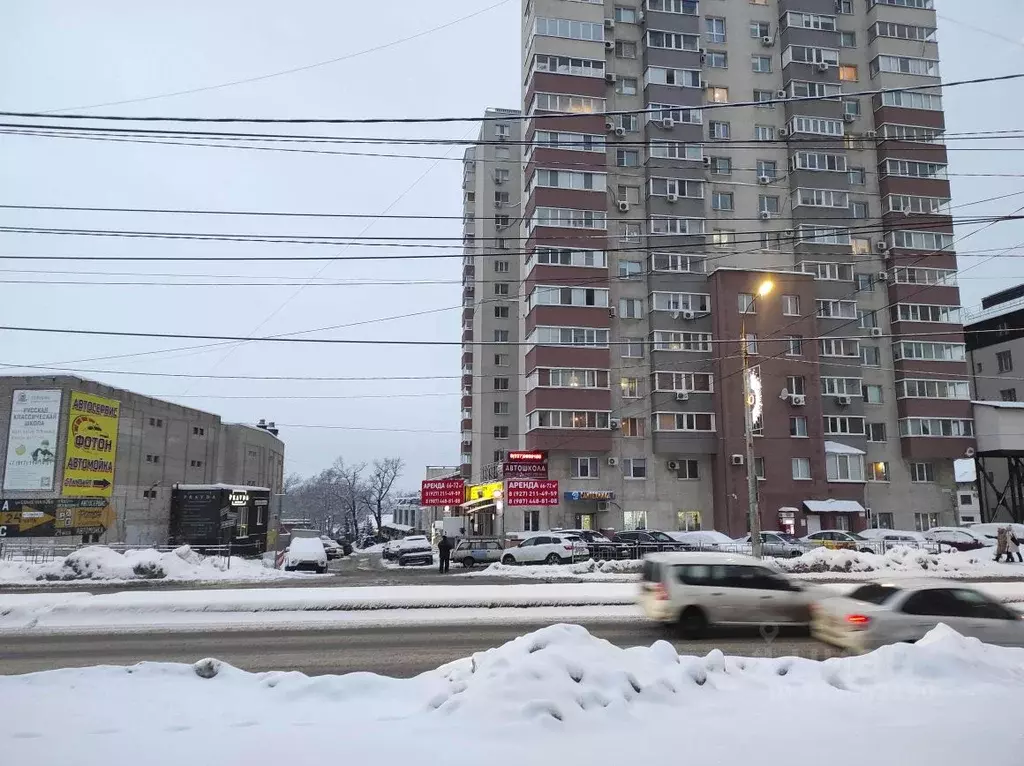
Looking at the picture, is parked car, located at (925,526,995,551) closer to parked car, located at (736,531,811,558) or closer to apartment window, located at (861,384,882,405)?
parked car, located at (736,531,811,558)

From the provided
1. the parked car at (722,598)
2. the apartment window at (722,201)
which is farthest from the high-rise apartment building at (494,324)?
the parked car at (722,598)

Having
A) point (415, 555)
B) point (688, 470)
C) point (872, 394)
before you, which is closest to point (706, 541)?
→ point (688, 470)

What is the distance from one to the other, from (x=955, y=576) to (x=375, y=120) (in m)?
24.8

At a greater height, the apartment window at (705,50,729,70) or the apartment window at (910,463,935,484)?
the apartment window at (705,50,729,70)

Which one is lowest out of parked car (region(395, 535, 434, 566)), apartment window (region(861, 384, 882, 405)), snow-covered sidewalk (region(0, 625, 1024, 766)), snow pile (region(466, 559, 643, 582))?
parked car (region(395, 535, 434, 566))

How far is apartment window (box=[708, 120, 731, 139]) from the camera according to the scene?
54000 millimetres

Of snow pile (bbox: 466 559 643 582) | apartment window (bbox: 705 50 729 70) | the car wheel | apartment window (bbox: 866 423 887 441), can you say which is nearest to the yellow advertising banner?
snow pile (bbox: 466 559 643 582)

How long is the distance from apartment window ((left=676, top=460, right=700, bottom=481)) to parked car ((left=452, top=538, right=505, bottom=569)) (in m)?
18.8

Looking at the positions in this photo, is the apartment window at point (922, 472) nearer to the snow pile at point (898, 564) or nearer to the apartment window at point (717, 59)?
the snow pile at point (898, 564)

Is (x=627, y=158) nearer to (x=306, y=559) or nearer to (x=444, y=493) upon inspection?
(x=444, y=493)

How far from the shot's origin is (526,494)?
44719 mm

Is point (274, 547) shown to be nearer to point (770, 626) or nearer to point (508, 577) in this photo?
point (508, 577)

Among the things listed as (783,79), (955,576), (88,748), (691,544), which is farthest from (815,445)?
(88,748)

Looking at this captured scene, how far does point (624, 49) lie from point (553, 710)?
5754cm
